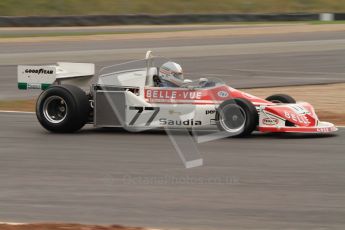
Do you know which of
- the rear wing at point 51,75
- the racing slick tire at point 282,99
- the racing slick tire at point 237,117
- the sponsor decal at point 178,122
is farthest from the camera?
the rear wing at point 51,75

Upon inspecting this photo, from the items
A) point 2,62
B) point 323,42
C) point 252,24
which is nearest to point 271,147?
point 2,62

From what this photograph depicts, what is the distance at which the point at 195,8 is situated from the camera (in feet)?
141

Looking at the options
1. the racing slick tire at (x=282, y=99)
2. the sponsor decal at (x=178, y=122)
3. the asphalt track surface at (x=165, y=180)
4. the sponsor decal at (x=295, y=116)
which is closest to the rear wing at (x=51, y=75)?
the asphalt track surface at (x=165, y=180)

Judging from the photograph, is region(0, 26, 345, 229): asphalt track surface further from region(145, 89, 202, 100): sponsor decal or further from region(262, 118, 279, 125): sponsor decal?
region(145, 89, 202, 100): sponsor decal

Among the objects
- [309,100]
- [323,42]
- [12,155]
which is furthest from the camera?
[323,42]

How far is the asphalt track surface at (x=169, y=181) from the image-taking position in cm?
676

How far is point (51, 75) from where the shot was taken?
1158 cm

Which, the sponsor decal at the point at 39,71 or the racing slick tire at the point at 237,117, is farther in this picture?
the sponsor decal at the point at 39,71

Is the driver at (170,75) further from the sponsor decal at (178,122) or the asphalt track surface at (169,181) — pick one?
the asphalt track surface at (169,181)

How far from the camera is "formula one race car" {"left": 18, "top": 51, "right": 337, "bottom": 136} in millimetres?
10484

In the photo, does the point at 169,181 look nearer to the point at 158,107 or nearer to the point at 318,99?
the point at 158,107

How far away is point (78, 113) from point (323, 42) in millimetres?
18756

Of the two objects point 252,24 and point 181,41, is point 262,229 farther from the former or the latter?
point 252,24

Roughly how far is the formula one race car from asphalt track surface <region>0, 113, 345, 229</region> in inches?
7.7
